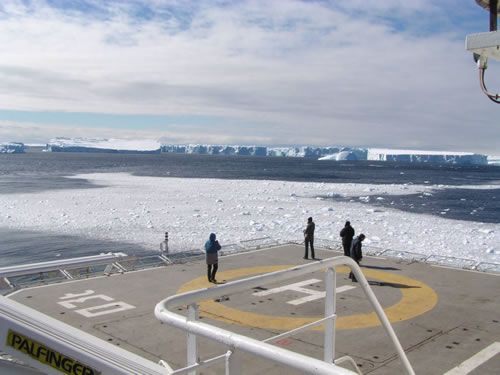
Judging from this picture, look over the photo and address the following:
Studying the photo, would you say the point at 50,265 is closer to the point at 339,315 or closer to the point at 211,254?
the point at 211,254

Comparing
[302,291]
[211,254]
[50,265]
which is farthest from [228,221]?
[302,291]

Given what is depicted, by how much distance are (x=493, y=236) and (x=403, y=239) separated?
7292mm

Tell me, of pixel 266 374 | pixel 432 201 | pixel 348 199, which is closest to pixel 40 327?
pixel 266 374

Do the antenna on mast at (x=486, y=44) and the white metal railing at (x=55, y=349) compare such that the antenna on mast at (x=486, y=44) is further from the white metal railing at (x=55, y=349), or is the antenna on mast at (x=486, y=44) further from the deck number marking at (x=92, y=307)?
the deck number marking at (x=92, y=307)

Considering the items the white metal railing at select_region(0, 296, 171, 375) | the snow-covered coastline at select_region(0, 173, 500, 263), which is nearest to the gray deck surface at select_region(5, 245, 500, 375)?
the white metal railing at select_region(0, 296, 171, 375)

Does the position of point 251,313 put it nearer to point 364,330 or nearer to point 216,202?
point 364,330

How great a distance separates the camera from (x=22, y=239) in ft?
93.1

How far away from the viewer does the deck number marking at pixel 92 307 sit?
10422 mm

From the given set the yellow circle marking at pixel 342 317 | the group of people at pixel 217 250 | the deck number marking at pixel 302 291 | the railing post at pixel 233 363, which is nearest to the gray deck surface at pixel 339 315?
the yellow circle marking at pixel 342 317

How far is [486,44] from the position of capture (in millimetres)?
3184

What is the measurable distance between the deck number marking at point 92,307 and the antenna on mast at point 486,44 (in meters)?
9.06

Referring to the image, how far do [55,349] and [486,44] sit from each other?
3513 millimetres

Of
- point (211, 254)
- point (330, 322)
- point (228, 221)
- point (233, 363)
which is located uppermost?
point (233, 363)

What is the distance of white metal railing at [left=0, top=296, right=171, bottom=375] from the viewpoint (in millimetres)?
3172
